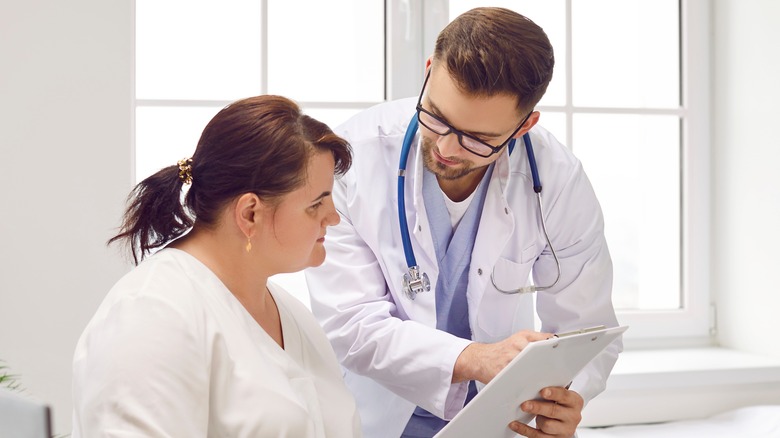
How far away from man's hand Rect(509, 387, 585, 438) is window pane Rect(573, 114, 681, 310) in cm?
145

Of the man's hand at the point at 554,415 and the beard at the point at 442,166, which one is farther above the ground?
the beard at the point at 442,166

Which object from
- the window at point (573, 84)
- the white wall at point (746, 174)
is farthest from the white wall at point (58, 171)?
the white wall at point (746, 174)

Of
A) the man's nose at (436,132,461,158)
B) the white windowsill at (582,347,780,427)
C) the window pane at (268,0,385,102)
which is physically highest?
the window pane at (268,0,385,102)

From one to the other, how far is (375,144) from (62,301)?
40.5 inches

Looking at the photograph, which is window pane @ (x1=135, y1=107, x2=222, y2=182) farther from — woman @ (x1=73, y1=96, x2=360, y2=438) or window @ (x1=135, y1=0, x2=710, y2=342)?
woman @ (x1=73, y1=96, x2=360, y2=438)

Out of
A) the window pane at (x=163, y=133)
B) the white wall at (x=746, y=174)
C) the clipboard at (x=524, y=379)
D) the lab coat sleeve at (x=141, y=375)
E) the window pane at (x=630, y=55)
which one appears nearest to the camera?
the lab coat sleeve at (x=141, y=375)

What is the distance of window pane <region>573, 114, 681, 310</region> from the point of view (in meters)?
2.93

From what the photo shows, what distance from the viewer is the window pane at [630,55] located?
2.89m

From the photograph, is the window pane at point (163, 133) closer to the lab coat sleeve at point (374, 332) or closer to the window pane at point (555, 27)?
the lab coat sleeve at point (374, 332)

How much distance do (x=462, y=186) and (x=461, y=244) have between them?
5.0 inches

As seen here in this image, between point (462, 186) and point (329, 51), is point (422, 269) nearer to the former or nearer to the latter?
point (462, 186)

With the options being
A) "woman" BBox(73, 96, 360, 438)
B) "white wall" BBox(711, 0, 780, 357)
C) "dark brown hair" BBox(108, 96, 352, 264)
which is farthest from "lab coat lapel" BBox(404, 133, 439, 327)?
"white wall" BBox(711, 0, 780, 357)

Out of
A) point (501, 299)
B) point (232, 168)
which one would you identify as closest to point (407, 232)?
point (501, 299)

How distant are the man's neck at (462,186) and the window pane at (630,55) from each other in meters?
1.23
